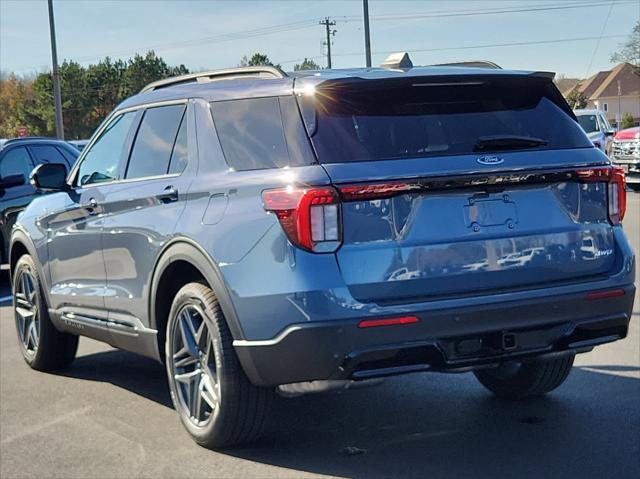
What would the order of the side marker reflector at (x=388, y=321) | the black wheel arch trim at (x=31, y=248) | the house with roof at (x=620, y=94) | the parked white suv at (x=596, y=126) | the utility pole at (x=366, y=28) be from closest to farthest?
the side marker reflector at (x=388, y=321), the black wheel arch trim at (x=31, y=248), the parked white suv at (x=596, y=126), the utility pole at (x=366, y=28), the house with roof at (x=620, y=94)

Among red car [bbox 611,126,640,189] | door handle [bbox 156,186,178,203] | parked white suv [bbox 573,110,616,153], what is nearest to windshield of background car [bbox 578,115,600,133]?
parked white suv [bbox 573,110,616,153]

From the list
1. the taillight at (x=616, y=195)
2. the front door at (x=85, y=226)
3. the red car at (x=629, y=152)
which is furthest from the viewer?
the red car at (x=629, y=152)

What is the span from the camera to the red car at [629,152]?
22016 mm

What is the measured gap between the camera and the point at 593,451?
14.5 feet

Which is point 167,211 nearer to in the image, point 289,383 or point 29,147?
point 289,383

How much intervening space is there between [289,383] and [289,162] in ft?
3.20

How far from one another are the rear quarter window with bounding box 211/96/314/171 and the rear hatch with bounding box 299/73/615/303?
8 centimetres

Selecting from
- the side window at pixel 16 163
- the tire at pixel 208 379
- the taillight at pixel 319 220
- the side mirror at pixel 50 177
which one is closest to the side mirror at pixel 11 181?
the side window at pixel 16 163

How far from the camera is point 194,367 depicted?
16.0ft

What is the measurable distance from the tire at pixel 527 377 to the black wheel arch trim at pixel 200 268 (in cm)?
167

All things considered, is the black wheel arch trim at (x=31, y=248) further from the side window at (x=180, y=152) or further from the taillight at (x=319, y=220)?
the taillight at (x=319, y=220)

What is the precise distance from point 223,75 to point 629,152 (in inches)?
737

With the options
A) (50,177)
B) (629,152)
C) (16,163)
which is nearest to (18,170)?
(16,163)

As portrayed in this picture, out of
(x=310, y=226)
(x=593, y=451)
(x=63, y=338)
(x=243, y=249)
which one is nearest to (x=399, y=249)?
(x=310, y=226)
